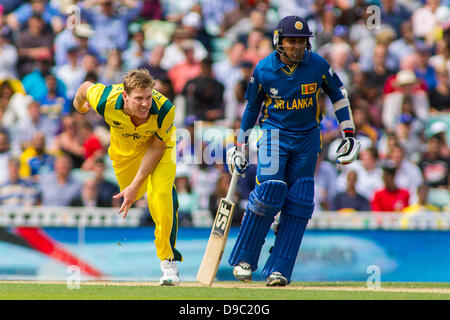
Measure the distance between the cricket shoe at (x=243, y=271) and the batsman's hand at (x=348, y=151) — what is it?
1.15 m

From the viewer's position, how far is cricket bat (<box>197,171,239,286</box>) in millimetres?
7258

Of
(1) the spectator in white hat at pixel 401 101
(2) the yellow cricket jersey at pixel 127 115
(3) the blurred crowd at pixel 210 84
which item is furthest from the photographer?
(1) the spectator in white hat at pixel 401 101

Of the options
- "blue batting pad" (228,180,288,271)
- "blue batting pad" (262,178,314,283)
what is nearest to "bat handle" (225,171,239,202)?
"blue batting pad" (228,180,288,271)

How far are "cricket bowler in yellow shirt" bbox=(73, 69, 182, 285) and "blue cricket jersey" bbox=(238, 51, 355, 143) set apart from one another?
772 millimetres

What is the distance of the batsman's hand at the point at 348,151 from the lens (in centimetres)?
737

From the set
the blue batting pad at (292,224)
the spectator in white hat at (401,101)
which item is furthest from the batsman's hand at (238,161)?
the spectator in white hat at (401,101)

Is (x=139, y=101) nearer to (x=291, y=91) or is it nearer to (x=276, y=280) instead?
(x=291, y=91)

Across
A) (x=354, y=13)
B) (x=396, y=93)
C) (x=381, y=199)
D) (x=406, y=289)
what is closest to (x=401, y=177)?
(x=381, y=199)

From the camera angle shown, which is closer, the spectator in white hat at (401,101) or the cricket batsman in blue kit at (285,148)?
the cricket batsman in blue kit at (285,148)

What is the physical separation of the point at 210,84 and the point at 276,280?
229 inches

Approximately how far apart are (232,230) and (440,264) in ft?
7.59

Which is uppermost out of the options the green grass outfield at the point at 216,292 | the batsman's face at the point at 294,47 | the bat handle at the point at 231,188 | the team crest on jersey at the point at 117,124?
the batsman's face at the point at 294,47

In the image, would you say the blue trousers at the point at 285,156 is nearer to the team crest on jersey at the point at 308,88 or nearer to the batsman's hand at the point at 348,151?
the batsman's hand at the point at 348,151

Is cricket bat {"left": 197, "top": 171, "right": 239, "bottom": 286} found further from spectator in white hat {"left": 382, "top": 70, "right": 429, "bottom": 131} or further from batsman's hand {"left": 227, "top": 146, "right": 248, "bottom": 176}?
spectator in white hat {"left": 382, "top": 70, "right": 429, "bottom": 131}
